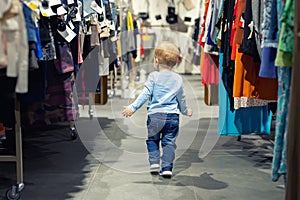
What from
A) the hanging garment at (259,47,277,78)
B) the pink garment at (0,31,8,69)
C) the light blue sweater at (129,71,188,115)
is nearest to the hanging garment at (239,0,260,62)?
the hanging garment at (259,47,277,78)

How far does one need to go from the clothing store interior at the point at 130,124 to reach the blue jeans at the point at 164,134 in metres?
0.14

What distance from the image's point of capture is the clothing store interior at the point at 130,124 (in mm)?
2047

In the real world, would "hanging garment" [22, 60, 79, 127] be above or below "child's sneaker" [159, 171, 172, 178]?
above

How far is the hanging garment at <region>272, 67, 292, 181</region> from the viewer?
2.15 meters

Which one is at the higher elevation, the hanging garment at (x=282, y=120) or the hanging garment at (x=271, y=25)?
the hanging garment at (x=271, y=25)

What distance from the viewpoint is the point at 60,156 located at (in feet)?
13.9

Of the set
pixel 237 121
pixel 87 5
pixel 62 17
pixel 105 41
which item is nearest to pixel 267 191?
pixel 237 121

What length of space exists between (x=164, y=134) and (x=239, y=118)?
59cm

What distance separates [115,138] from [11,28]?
3180 millimetres

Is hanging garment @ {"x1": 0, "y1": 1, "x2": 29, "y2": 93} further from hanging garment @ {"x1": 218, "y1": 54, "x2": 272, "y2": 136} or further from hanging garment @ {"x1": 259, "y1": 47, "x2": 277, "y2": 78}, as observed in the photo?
hanging garment @ {"x1": 218, "y1": 54, "x2": 272, "y2": 136}

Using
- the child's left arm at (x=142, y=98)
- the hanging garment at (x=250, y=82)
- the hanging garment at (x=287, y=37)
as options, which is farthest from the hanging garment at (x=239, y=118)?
the hanging garment at (x=287, y=37)

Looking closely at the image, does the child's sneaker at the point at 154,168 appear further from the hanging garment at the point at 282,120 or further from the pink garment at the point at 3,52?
the pink garment at the point at 3,52

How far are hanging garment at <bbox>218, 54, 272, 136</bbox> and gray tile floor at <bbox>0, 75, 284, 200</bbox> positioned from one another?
11.5 inches

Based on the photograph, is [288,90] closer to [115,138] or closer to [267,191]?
[267,191]
